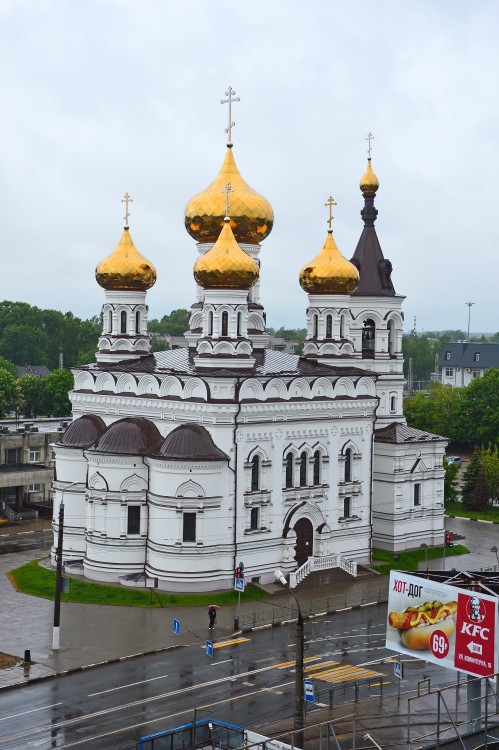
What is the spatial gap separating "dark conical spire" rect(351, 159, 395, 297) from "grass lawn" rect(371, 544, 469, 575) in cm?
1019

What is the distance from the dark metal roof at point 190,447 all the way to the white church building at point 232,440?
5 cm

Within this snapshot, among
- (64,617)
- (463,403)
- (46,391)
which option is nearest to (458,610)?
(64,617)

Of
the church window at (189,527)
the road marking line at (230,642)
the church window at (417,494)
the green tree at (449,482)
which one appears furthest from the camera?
the green tree at (449,482)

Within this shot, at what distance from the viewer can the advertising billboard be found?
20.0 m

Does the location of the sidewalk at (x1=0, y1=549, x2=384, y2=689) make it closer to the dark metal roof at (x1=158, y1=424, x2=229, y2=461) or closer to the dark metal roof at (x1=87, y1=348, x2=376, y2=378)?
the dark metal roof at (x1=158, y1=424, x2=229, y2=461)

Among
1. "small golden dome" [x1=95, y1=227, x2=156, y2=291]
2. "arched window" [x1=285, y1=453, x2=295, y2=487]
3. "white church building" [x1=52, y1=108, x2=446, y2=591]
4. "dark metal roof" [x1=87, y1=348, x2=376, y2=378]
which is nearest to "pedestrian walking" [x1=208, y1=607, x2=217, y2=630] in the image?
"white church building" [x1=52, y1=108, x2=446, y2=591]

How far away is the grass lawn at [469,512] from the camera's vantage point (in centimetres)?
5097

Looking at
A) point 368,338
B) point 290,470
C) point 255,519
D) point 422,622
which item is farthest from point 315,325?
point 422,622

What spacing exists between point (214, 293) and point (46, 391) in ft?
130

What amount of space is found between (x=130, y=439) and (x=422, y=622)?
17064 mm

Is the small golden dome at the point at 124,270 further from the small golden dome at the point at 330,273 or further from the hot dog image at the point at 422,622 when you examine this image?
the hot dog image at the point at 422,622

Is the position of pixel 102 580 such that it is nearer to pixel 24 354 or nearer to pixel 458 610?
pixel 458 610

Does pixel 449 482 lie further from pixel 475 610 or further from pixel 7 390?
pixel 475 610

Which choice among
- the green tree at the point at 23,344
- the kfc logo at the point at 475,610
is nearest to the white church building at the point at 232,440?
the kfc logo at the point at 475,610
